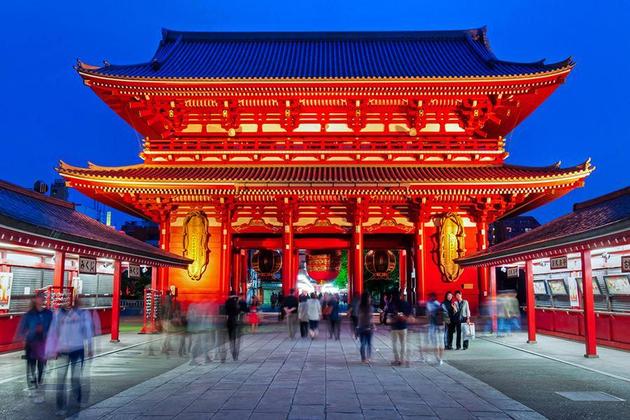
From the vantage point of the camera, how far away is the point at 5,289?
15.0m

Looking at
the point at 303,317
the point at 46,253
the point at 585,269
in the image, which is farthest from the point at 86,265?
the point at 585,269

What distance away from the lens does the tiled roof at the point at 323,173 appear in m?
21.6

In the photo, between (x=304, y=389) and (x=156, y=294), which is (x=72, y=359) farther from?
(x=156, y=294)

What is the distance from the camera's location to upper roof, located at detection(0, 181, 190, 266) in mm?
11508

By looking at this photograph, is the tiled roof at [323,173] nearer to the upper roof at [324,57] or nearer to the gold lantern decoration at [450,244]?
the gold lantern decoration at [450,244]

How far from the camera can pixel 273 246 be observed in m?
25.4

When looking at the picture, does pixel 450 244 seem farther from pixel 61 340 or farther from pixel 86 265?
pixel 61 340

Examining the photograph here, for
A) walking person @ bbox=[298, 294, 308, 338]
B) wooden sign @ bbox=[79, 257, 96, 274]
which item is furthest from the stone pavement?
walking person @ bbox=[298, 294, 308, 338]

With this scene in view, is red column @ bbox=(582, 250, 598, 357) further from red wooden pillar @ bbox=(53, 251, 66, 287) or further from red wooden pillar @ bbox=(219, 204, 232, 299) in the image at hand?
red wooden pillar @ bbox=(53, 251, 66, 287)

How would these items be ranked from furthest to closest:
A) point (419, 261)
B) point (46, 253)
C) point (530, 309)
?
point (419, 261), point (530, 309), point (46, 253)

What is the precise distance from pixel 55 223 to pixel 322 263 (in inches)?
714

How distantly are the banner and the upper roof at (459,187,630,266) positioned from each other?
588 inches

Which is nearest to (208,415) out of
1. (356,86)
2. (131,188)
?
(131,188)

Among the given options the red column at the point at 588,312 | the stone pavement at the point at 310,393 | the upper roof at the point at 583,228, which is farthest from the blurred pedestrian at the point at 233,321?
the red column at the point at 588,312
